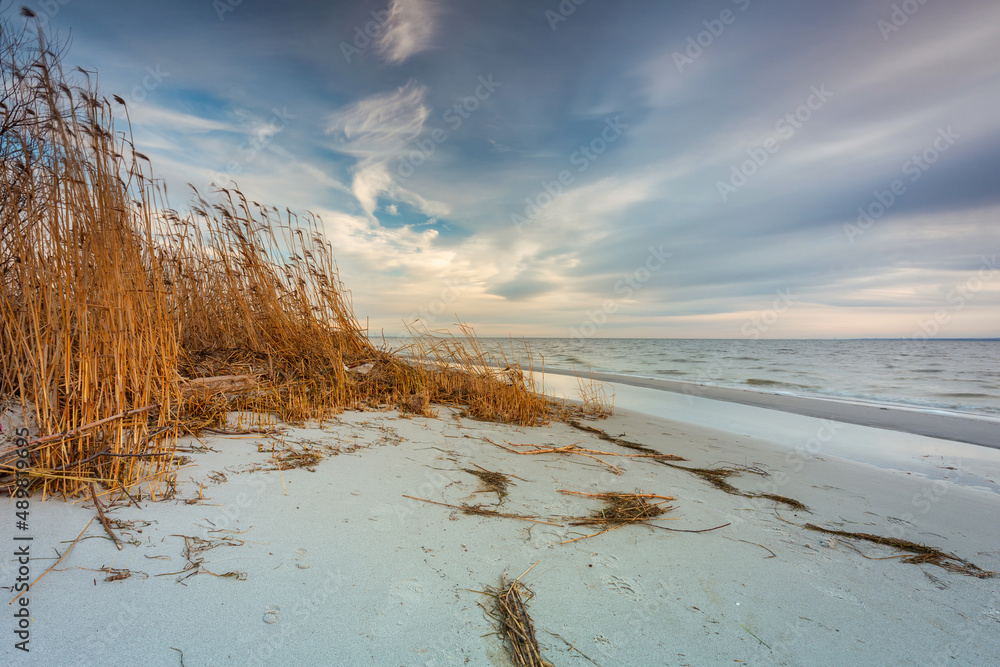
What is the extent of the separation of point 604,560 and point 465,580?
0.61 metres

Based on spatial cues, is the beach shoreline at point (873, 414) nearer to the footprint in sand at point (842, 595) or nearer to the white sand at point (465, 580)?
the white sand at point (465, 580)

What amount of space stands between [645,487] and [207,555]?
230cm

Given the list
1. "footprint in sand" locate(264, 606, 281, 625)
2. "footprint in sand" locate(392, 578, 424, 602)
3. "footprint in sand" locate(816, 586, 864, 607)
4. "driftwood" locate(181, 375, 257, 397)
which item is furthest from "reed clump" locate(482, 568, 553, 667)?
"driftwood" locate(181, 375, 257, 397)

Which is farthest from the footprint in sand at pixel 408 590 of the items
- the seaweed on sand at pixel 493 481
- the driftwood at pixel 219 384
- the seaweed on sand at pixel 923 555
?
the driftwood at pixel 219 384

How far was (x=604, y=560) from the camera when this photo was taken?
5.56 ft

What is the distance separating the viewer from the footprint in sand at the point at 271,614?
48.9 inches

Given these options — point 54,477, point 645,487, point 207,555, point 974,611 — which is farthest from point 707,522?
Result: point 54,477

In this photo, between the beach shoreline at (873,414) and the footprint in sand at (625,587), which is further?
the beach shoreline at (873,414)

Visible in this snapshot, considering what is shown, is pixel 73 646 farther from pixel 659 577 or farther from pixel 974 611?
pixel 974 611

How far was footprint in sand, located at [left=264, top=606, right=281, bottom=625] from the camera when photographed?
4.08ft

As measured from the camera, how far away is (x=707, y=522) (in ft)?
6.94

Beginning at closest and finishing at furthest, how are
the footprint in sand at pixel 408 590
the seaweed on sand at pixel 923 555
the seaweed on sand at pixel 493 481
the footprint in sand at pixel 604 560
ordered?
the footprint in sand at pixel 408 590 < the footprint in sand at pixel 604 560 < the seaweed on sand at pixel 923 555 < the seaweed on sand at pixel 493 481

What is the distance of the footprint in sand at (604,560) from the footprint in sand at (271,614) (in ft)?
3.88

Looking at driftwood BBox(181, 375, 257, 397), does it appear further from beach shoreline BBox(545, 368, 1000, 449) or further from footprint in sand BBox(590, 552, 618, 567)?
beach shoreline BBox(545, 368, 1000, 449)
